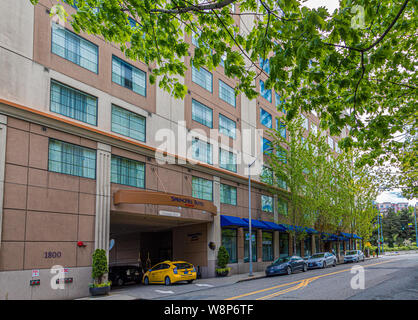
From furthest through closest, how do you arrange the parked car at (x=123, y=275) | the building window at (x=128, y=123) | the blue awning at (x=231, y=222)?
the blue awning at (x=231, y=222), the parked car at (x=123, y=275), the building window at (x=128, y=123)

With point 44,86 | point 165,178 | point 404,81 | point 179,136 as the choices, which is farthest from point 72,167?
point 404,81

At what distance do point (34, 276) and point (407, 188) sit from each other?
2122 centimetres

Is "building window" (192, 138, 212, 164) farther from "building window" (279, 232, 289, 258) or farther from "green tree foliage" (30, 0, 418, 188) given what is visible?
"green tree foliage" (30, 0, 418, 188)

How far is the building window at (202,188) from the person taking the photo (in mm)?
26453

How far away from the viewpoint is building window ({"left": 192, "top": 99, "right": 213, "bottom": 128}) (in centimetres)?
2769

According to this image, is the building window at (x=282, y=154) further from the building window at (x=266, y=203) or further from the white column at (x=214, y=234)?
the white column at (x=214, y=234)

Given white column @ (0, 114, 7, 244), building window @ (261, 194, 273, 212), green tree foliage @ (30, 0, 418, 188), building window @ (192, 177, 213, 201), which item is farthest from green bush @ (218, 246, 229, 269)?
green tree foliage @ (30, 0, 418, 188)

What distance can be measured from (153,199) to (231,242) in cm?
1093

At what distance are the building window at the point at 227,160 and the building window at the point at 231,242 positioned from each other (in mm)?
5054

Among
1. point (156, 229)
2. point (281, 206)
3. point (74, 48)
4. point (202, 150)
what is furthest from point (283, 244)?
point (74, 48)

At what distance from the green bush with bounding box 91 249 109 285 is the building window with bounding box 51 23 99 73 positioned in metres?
9.70

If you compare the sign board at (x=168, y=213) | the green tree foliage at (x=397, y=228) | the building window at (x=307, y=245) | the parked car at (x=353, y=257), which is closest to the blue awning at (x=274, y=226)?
the building window at (x=307, y=245)

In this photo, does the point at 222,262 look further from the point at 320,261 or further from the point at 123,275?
the point at 320,261

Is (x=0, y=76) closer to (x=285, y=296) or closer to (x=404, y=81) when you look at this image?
(x=285, y=296)
